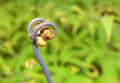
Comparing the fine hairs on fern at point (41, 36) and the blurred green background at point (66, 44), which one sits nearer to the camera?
the fine hairs on fern at point (41, 36)

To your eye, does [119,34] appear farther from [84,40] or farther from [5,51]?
[5,51]

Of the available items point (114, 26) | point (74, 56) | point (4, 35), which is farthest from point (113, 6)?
Result: point (4, 35)

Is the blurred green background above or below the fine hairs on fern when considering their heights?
above

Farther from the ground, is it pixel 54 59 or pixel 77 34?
pixel 77 34

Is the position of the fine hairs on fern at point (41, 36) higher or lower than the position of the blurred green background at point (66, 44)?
lower

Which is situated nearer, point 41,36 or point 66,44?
point 41,36

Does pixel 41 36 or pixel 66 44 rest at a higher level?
pixel 66 44

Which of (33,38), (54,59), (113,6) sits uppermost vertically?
(113,6)

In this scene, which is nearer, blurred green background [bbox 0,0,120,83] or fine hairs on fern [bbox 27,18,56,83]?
fine hairs on fern [bbox 27,18,56,83]
